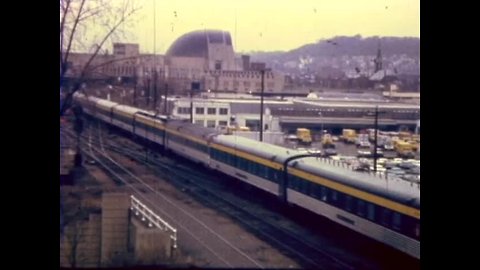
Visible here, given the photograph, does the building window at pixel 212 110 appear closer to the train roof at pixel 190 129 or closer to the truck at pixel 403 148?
the train roof at pixel 190 129

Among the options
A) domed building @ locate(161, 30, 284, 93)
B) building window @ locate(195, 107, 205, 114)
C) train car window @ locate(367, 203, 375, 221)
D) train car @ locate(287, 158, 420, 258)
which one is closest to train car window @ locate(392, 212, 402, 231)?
train car @ locate(287, 158, 420, 258)

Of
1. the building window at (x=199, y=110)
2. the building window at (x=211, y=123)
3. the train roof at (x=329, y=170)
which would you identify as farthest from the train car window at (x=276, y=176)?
the building window at (x=199, y=110)

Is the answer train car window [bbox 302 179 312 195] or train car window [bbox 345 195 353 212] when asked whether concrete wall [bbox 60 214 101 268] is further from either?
train car window [bbox 345 195 353 212]

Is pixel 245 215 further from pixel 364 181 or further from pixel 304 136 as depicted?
pixel 364 181

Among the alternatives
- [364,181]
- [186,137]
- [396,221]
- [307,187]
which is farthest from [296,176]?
[186,137]

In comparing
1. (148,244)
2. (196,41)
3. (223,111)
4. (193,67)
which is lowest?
(148,244)
